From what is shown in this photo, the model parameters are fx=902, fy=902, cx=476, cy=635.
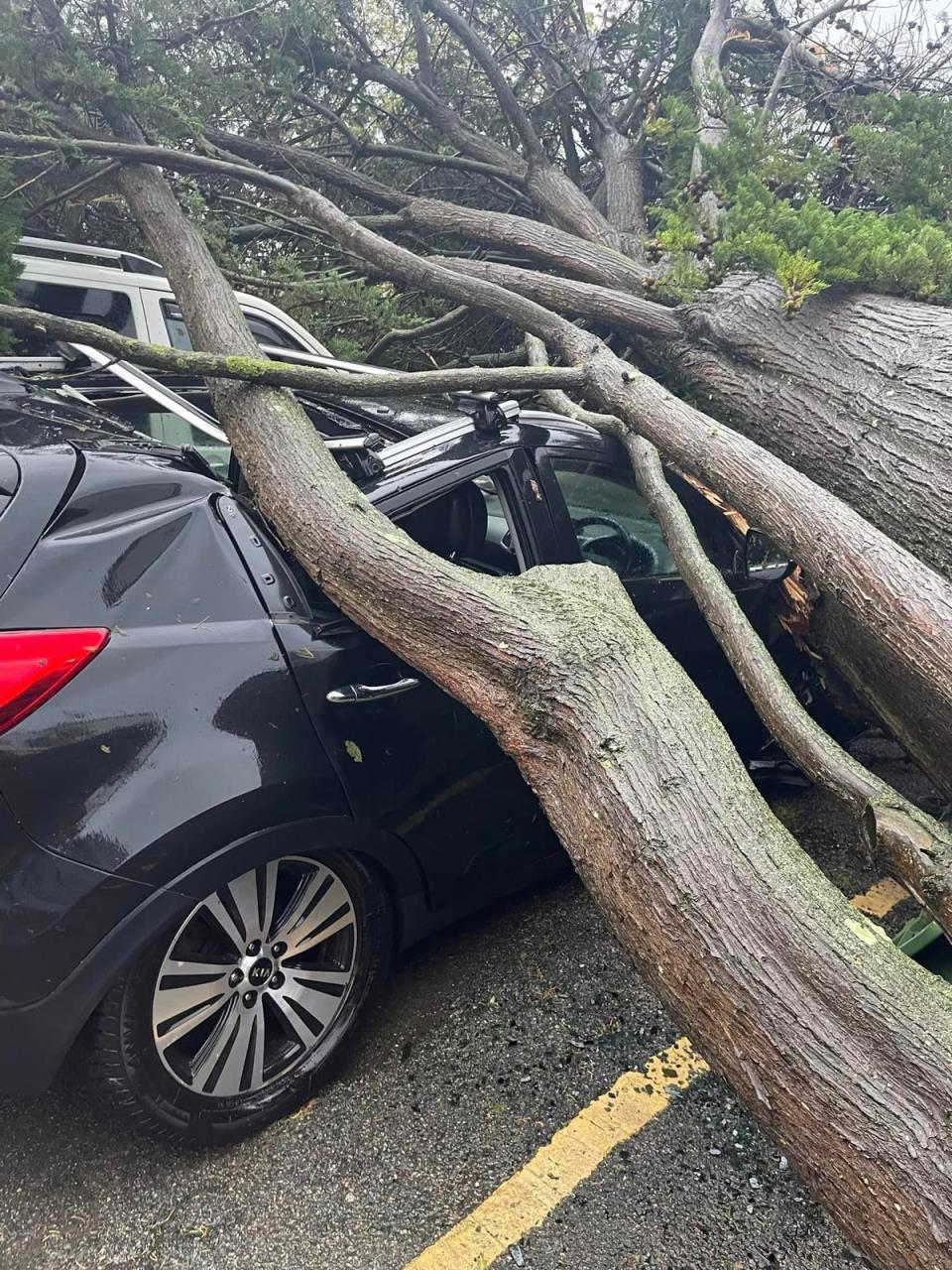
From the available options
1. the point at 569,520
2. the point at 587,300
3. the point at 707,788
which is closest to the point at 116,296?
the point at 587,300

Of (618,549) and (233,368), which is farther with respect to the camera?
(618,549)

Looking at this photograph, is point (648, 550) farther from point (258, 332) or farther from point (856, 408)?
point (258, 332)

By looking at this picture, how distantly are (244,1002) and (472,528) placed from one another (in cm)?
169

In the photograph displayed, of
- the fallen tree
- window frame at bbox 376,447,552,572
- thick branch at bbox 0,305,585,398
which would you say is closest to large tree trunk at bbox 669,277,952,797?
the fallen tree

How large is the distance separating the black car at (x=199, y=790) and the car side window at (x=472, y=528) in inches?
3.4

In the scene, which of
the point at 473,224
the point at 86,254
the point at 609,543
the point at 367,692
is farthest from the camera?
the point at 473,224

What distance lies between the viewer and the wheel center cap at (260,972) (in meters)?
2.23

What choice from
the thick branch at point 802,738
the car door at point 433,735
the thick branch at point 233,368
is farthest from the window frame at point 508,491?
the thick branch at point 233,368

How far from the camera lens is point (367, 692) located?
2.40 meters

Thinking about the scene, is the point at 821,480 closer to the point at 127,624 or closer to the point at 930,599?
the point at 930,599

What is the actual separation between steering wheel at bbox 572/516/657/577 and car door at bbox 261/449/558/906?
26cm

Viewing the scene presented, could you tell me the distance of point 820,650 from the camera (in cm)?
360

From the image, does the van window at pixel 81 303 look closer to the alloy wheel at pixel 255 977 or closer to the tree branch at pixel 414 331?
the tree branch at pixel 414 331

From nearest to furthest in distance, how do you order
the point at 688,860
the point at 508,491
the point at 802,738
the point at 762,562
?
the point at 688,860 → the point at 802,738 → the point at 508,491 → the point at 762,562
